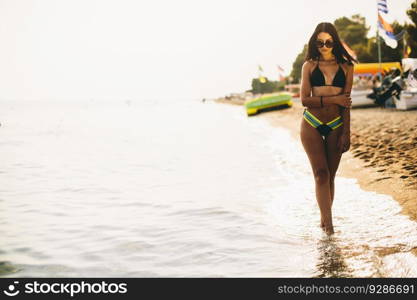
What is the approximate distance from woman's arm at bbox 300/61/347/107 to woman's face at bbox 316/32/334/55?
0.20m

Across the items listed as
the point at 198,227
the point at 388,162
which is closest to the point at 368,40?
the point at 388,162

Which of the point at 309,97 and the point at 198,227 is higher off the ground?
the point at 309,97

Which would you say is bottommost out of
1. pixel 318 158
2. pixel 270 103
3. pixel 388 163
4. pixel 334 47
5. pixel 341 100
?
pixel 388 163

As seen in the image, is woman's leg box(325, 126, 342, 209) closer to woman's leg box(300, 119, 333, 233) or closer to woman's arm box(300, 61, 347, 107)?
woman's leg box(300, 119, 333, 233)

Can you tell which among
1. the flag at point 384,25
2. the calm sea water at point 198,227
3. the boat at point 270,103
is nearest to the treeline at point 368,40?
the boat at point 270,103

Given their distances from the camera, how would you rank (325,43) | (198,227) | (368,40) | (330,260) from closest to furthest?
(330,260)
(325,43)
(198,227)
(368,40)

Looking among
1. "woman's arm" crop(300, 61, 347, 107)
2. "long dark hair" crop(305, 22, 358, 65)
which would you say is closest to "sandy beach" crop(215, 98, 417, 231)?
"woman's arm" crop(300, 61, 347, 107)

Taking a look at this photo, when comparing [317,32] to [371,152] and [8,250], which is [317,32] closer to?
[8,250]

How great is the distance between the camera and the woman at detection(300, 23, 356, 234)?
423 cm

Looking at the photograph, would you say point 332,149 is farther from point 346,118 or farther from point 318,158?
point 346,118

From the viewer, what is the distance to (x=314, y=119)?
432 centimetres

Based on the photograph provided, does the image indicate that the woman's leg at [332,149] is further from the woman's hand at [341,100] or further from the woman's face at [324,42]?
the woman's face at [324,42]

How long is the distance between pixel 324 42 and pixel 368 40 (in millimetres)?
72459

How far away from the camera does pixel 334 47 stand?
166 inches
